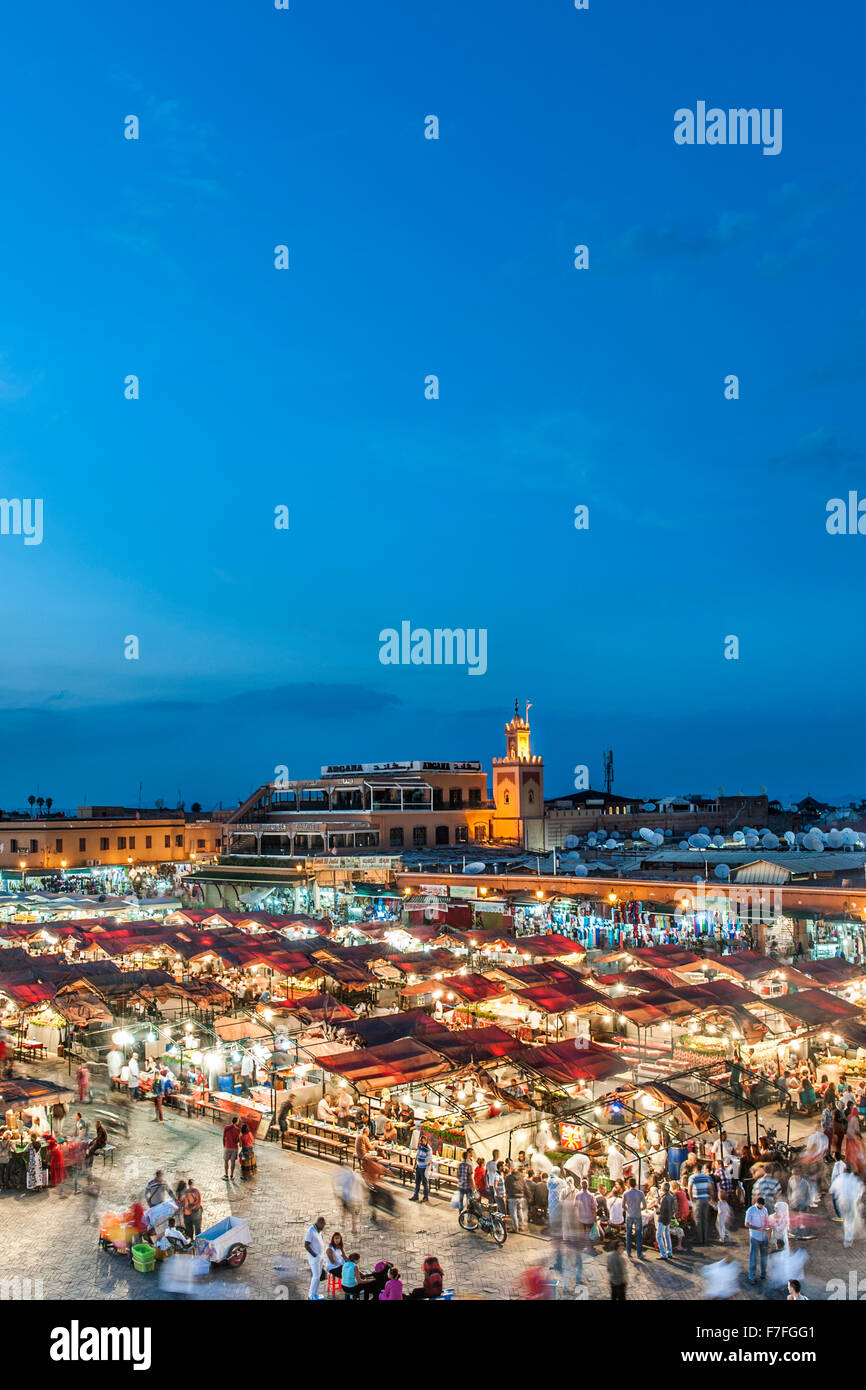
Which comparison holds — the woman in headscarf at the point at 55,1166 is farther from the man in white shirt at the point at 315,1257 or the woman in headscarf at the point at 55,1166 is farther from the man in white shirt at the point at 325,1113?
the man in white shirt at the point at 315,1257

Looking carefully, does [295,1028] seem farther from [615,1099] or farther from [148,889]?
[148,889]

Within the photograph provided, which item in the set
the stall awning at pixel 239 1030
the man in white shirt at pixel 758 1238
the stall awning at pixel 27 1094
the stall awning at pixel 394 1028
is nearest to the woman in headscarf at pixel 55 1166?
the stall awning at pixel 27 1094

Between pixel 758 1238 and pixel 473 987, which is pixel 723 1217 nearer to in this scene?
pixel 758 1238

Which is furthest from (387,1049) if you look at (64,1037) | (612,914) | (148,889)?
(148,889)

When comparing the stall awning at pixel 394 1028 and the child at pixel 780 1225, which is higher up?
the stall awning at pixel 394 1028

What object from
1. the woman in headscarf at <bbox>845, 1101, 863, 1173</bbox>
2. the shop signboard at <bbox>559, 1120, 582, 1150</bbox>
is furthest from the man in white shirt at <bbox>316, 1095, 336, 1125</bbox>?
the woman in headscarf at <bbox>845, 1101, 863, 1173</bbox>

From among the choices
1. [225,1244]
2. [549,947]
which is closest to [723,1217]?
[225,1244]
